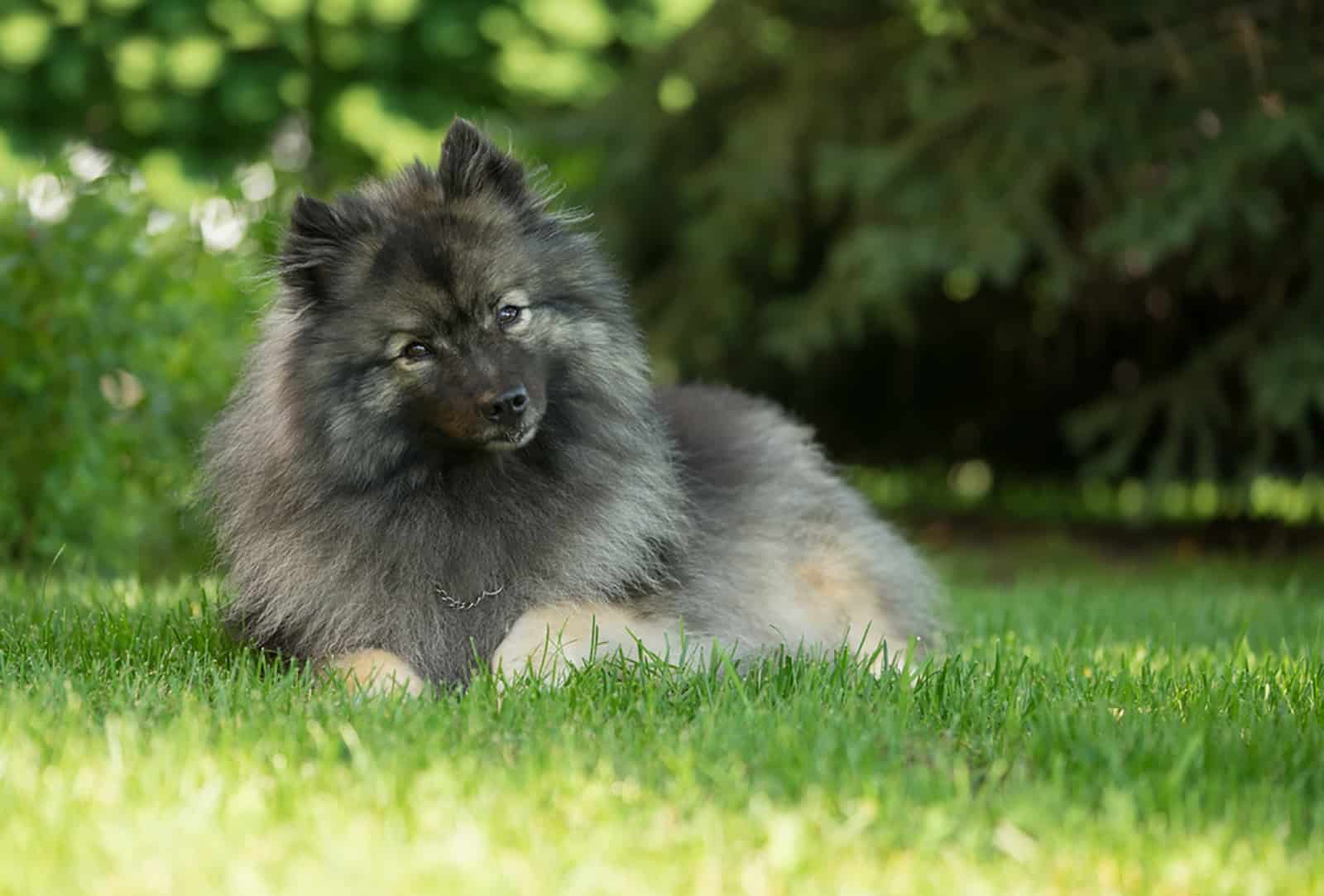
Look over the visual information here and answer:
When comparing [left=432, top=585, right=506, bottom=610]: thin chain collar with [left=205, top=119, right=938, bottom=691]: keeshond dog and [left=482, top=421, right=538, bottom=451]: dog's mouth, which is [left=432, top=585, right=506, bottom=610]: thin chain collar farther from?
[left=482, top=421, right=538, bottom=451]: dog's mouth

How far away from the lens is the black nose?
3.62m

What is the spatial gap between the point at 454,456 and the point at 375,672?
0.63 metres

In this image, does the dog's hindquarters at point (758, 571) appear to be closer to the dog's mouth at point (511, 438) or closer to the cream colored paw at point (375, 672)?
the cream colored paw at point (375, 672)

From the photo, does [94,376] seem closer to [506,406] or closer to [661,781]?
[506,406]

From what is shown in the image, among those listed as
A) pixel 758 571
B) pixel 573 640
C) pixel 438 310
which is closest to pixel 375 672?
pixel 573 640

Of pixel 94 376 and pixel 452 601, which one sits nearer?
pixel 452 601

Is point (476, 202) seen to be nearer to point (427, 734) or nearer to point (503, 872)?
point (427, 734)

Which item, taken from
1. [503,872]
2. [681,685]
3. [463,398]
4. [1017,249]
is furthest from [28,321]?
[1017,249]

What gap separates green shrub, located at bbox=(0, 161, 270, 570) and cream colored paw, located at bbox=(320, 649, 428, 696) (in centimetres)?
205

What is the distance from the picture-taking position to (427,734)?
3.03 metres

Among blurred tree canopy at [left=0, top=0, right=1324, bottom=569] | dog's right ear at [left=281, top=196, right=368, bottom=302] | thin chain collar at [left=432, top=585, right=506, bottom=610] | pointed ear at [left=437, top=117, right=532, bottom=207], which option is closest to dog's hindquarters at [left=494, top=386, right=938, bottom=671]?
thin chain collar at [left=432, top=585, right=506, bottom=610]

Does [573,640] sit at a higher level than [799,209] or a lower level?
lower

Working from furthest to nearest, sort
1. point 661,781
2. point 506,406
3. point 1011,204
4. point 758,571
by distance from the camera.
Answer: point 1011,204
point 758,571
point 506,406
point 661,781

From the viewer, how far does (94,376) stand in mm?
6066
